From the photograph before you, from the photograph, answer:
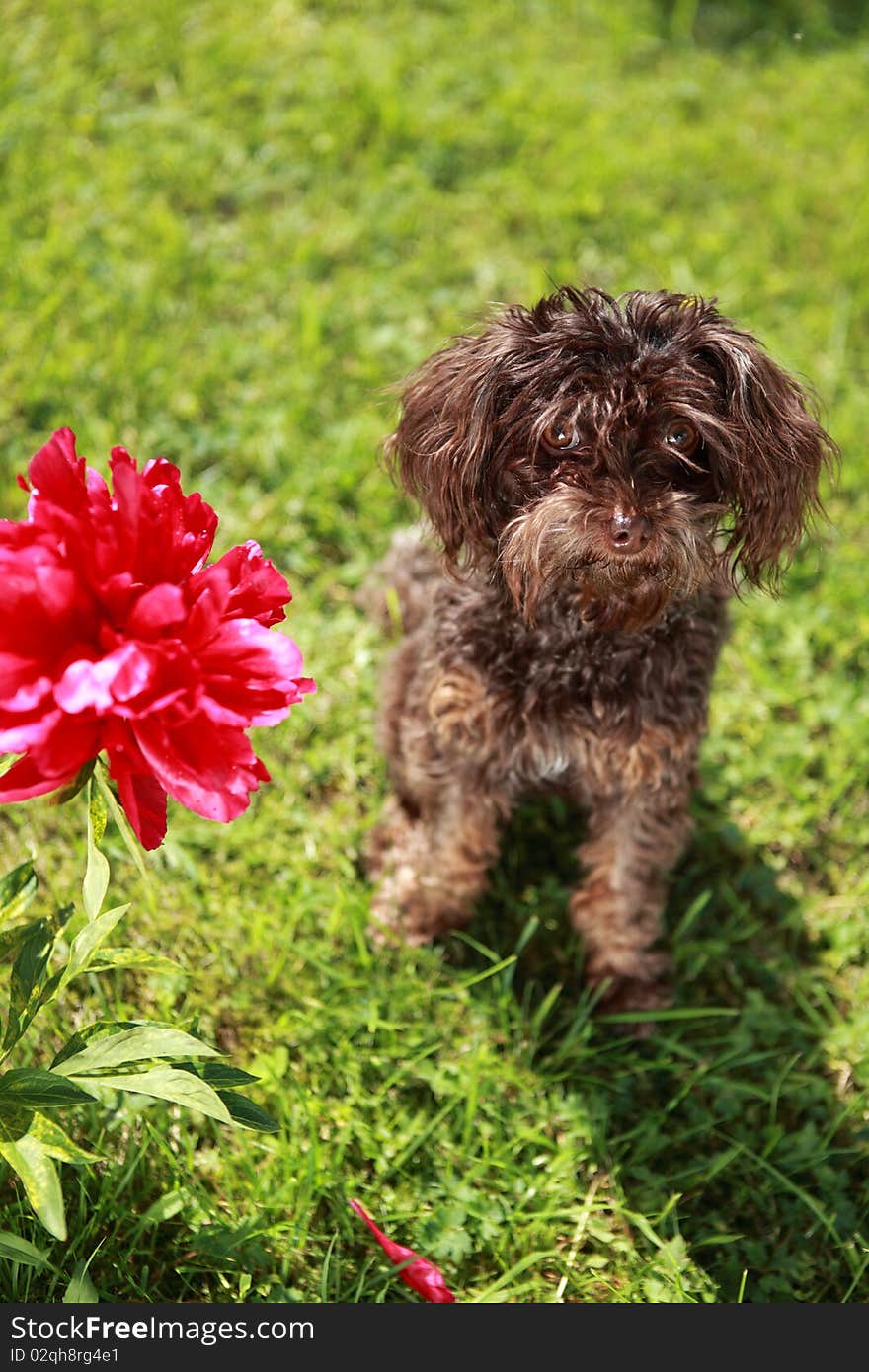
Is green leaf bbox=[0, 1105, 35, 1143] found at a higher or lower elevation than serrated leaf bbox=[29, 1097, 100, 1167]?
higher

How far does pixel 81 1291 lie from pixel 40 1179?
1.94ft

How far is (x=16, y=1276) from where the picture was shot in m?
2.44

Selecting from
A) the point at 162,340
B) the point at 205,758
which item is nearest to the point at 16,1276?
the point at 205,758

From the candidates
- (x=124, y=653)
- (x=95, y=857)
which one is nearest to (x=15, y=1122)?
(x=95, y=857)

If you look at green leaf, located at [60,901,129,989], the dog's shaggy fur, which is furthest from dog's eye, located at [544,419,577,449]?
green leaf, located at [60,901,129,989]

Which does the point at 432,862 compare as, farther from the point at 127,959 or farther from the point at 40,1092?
the point at 40,1092

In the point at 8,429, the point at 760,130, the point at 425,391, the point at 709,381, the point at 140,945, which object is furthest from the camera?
the point at 760,130

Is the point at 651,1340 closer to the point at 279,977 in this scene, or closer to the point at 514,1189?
the point at 514,1189

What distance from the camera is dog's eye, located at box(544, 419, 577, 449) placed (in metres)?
2.42

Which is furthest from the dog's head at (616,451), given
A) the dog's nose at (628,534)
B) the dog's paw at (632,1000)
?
the dog's paw at (632,1000)

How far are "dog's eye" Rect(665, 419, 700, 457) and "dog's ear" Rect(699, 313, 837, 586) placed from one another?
56 mm

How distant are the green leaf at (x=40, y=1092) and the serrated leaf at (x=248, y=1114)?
28cm

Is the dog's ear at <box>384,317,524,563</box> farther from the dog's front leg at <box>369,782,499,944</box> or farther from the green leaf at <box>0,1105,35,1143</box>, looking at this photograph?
the green leaf at <box>0,1105,35,1143</box>

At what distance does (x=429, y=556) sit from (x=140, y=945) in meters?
1.34
